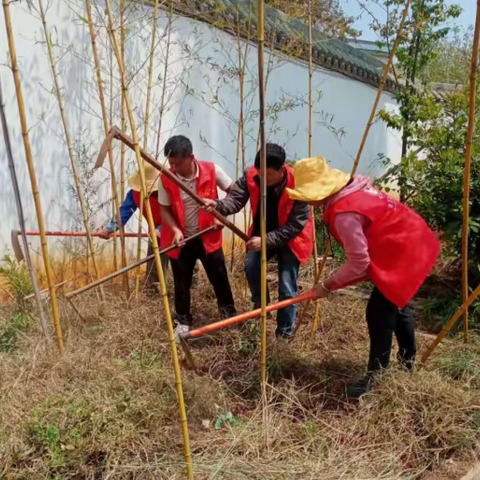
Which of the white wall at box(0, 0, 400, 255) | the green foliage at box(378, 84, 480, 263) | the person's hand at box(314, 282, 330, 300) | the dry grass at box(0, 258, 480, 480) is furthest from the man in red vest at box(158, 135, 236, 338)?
the green foliage at box(378, 84, 480, 263)

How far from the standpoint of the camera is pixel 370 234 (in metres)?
2.37

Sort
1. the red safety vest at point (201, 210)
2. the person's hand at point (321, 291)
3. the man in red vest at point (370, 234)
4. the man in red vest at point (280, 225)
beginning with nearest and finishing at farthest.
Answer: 1. the man in red vest at point (370, 234)
2. the person's hand at point (321, 291)
3. the man in red vest at point (280, 225)
4. the red safety vest at point (201, 210)

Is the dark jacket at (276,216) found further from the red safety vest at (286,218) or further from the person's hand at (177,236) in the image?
the person's hand at (177,236)

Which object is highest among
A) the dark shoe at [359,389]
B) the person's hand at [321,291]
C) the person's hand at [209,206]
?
the person's hand at [209,206]

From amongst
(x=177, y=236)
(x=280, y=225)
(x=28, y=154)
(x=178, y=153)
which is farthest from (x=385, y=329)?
(x=28, y=154)

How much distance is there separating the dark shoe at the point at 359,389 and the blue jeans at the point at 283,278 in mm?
580

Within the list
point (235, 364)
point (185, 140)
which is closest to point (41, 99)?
point (185, 140)

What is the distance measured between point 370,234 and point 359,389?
2.48ft

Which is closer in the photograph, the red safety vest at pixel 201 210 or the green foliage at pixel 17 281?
the red safety vest at pixel 201 210

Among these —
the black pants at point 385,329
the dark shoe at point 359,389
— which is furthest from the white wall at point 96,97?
the dark shoe at point 359,389

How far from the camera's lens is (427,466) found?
2.14 metres

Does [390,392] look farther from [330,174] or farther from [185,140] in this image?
[185,140]

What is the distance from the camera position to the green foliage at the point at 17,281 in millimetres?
3432

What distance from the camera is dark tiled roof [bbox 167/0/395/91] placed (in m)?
4.36
